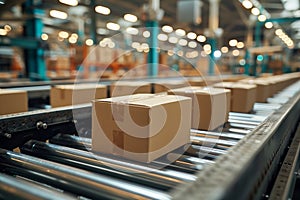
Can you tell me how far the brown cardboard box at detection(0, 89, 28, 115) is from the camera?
1521 millimetres

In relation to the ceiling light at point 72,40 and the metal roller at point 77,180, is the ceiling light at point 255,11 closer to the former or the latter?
the ceiling light at point 72,40

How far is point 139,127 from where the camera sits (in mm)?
940

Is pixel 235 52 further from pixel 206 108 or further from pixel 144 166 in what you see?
pixel 144 166

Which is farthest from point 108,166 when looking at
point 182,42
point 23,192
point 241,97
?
point 182,42

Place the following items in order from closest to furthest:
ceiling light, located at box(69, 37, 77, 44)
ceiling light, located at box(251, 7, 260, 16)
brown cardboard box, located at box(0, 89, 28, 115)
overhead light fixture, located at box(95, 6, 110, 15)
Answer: brown cardboard box, located at box(0, 89, 28, 115), overhead light fixture, located at box(95, 6, 110, 15), ceiling light, located at box(251, 7, 260, 16), ceiling light, located at box(69, 37, 77, 44)

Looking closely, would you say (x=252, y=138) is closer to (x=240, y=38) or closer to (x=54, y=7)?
(x=54, y=7)

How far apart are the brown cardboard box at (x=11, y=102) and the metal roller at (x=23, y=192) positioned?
951 millimetres

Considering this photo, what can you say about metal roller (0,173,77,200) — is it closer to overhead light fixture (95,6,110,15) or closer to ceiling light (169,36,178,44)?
overhead light fixture (95,6,110,15)

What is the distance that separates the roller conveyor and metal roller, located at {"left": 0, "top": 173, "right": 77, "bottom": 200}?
44 mm

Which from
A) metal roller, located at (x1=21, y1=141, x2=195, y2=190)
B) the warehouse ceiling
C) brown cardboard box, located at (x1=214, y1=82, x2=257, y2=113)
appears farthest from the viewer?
the warehouse ceiling

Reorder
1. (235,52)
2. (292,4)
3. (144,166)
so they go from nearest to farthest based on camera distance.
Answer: (144,166) → (292,4) → (235,52)

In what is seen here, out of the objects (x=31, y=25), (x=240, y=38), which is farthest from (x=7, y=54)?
(x=240, y=38)

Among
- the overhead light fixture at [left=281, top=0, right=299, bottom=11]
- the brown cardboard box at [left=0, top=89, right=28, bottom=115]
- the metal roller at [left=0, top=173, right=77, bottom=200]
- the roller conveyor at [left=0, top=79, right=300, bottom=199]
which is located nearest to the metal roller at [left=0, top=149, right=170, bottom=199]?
the roller conveyor at [left=0, top=79, right=300, bottom=199]

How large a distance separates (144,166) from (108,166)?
0.43 feet
